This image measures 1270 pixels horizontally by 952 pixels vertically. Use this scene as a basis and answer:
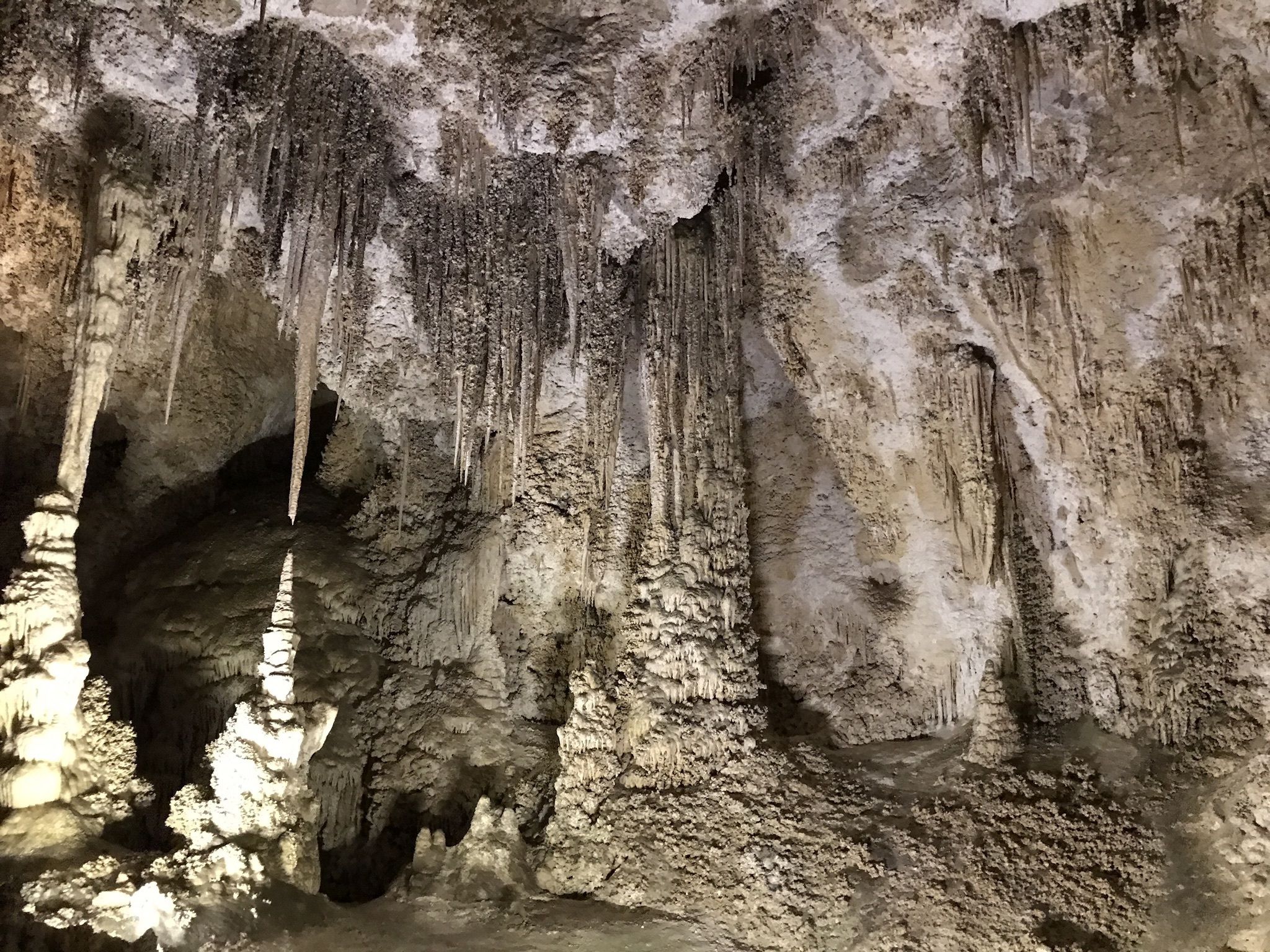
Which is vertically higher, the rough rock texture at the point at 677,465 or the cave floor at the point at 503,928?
the rough rock texture at the point at 677,465

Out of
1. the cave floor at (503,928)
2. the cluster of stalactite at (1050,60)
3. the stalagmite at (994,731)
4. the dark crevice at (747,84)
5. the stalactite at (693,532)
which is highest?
the dark crevice at (747,84)

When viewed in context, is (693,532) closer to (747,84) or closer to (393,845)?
(747,84)

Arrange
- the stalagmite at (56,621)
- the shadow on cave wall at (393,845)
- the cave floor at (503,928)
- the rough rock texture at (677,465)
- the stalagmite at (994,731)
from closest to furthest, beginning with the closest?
the rough rock texture at (677,465), the stalagmite at (56,621), the cave floor at (503,928), the stalagmite at (994,731), the shadow on cave wall at (393,845)

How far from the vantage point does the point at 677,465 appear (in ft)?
28.5

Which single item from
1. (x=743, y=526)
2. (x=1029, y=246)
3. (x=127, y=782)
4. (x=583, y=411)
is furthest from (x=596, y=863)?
(x=1029, y=246)

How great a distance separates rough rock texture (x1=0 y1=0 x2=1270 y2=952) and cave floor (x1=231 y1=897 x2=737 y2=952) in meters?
0.14

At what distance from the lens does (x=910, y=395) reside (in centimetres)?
824

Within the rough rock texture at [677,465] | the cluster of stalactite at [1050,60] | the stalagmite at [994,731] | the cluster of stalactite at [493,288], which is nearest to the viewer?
the cluster of stalactite at [1050,60]

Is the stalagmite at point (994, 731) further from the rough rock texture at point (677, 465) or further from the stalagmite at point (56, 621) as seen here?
the stalagmite at point (56, 621)

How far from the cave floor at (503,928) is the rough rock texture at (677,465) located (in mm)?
141

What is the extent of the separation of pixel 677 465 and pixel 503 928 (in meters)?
4.02

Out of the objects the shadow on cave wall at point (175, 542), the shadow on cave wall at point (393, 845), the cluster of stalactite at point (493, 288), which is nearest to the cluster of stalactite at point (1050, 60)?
the cluster of stalactite at point (493, 288)

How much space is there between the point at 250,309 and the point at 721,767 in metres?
7.21

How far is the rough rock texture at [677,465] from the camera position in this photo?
6418 millimetres
